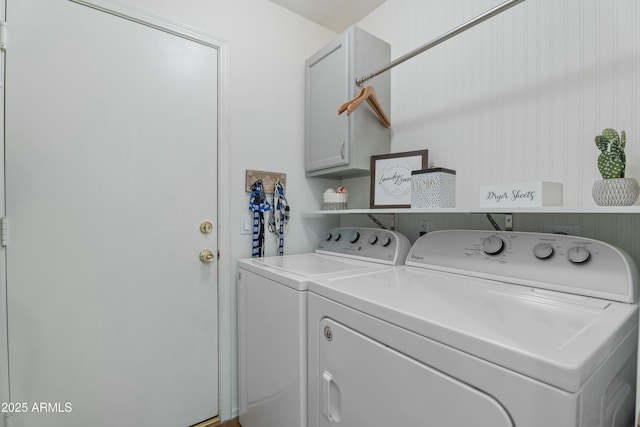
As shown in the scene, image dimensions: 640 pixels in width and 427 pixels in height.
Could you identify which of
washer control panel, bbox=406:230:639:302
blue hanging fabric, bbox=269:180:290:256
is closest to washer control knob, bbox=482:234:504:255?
washer control panel, bbox=406:230:639:302

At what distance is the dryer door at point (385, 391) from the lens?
0.63m

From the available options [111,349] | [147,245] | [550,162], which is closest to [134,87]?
[147,245]

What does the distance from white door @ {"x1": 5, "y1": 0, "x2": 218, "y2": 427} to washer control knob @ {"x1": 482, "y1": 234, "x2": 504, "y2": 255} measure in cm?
138

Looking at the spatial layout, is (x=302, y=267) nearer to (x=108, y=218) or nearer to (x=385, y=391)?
(x=385, y=391)

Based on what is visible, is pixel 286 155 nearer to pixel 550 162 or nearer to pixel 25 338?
pixel 550 162

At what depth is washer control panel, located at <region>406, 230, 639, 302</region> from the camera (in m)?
0.89

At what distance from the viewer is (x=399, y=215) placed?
1.80 metres

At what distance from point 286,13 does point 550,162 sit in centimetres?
178

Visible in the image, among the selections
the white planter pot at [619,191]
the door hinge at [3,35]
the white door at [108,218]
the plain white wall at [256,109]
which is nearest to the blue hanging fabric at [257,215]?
the plain white wall at [256,109]

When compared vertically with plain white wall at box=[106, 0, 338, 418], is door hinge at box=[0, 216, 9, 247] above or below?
below

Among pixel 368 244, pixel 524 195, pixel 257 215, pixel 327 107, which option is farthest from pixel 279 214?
pixel 524 195

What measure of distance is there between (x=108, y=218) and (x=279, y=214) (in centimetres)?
89

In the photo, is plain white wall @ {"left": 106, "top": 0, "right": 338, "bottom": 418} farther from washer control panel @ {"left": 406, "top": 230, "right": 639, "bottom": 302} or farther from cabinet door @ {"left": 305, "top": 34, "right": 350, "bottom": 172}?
washer control panel @ {"left": 406, "top": 230, "right": 639, "bottom": 302}

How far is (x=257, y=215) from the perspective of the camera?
180cm
